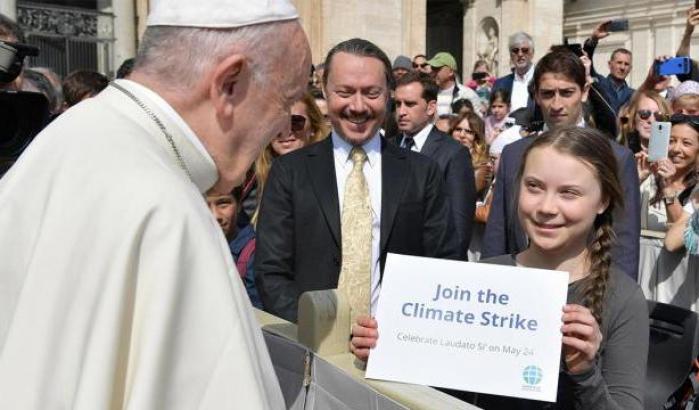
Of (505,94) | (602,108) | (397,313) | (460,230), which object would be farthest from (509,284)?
(505,94)

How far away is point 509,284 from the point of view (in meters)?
1.79

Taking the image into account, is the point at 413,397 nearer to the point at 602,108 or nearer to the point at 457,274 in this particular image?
the point at 457,274

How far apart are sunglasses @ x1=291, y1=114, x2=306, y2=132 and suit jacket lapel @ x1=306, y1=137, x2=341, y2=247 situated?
129 centimetres

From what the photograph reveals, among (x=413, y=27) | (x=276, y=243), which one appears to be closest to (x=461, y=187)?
(x=276, y=243)

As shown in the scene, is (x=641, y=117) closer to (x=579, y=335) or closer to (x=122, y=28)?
(x=579, y=335)

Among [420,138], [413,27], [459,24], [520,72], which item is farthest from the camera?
[459,24]

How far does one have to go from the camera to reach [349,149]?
348cm

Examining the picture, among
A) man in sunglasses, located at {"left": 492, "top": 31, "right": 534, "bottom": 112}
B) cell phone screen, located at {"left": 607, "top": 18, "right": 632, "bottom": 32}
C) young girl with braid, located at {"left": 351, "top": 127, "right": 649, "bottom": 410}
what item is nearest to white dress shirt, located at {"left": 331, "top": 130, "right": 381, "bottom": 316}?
young girl with braid, located at {"left": 351, "top": 127, "right": 649, "bottom": 410}

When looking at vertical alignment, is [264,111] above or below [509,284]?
above

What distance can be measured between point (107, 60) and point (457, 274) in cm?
1301

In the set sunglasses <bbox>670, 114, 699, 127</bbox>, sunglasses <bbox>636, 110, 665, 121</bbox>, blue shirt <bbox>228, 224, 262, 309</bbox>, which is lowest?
blue shirt <bbox>228, 224, 262, 309</bbox>

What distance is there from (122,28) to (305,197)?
1134 cm

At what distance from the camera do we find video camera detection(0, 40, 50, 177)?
2918 mm

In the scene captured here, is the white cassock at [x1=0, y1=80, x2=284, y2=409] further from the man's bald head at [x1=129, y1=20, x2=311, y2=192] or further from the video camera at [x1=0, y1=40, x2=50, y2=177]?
the video camera at [x1=0, y1=40, x2=50, y2=177]
